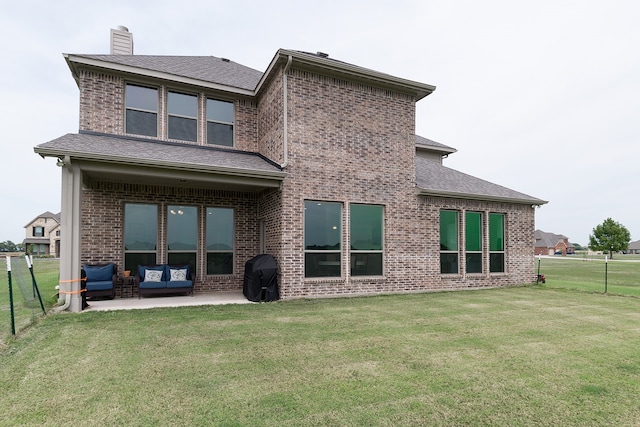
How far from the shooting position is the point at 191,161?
8.15 meters

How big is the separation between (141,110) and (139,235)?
3.59 metres

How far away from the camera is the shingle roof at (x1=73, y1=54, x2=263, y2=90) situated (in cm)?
978

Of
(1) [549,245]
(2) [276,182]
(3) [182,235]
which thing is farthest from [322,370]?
(1) [549,245]

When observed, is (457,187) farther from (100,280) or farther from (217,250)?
(100,280)

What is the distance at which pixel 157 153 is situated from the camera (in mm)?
8352

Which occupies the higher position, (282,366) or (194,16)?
(194,16)

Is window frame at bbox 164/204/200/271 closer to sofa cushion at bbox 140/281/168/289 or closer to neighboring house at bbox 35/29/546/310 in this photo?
neighboring house at bbox 35/29/546/310

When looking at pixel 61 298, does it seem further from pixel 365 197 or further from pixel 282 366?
pixel 365 197

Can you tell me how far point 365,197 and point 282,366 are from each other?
6275 millimetres

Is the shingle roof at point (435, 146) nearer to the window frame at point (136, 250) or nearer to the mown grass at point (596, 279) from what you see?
the mown grass at point (596, 279)

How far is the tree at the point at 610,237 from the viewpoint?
56750 mm

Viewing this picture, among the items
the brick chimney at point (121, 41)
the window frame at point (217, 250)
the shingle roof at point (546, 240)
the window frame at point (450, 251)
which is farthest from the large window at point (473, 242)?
the shingle roof at point (546, 240)

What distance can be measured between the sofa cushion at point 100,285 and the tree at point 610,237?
72550 mm

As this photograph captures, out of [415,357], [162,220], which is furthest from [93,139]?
[415,357]
